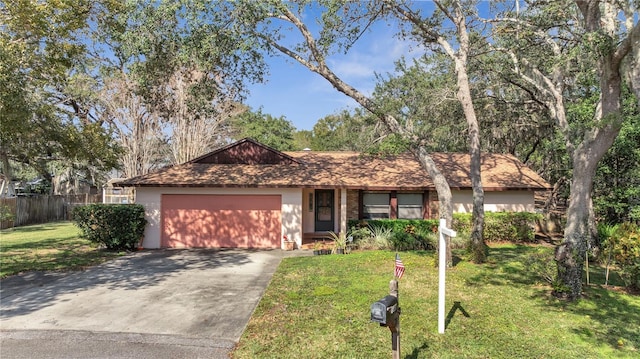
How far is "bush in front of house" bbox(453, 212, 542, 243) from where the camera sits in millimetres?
15203

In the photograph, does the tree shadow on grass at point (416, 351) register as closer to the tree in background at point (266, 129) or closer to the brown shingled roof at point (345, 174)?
the brown shingled roof at point (345, 174)

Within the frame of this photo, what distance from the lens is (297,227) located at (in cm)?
1427

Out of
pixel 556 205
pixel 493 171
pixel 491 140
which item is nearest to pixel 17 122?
pixel 493 171

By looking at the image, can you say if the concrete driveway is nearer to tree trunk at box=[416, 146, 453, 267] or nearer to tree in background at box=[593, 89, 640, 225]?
tree trunk at box=[416, 146, 453, 267]

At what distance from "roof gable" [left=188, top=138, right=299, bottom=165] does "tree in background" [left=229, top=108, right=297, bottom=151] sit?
15.7m

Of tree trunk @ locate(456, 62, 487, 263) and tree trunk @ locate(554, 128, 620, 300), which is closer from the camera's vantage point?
tree trunk @ locate(554, 128, 620, 300)

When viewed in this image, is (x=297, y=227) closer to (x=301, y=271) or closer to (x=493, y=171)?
(x=301, y=271)

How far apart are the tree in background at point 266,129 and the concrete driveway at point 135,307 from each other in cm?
2276

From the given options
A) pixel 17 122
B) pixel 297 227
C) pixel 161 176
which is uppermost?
pixel 17 122

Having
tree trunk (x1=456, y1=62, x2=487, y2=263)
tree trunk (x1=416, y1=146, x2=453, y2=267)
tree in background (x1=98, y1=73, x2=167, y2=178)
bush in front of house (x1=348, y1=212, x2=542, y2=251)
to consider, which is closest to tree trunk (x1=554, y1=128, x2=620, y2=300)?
tree trunk (x1=416, y1=146, x2=453, y2=267)

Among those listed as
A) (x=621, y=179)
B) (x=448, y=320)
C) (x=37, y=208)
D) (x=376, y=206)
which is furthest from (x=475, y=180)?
(x=37, y=208)

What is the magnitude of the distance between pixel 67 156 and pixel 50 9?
16.6ft

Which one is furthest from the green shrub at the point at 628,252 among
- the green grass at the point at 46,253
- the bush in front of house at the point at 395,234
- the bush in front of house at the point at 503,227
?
the green grass at the point at 46,253

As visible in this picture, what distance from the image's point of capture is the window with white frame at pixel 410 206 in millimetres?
16422
